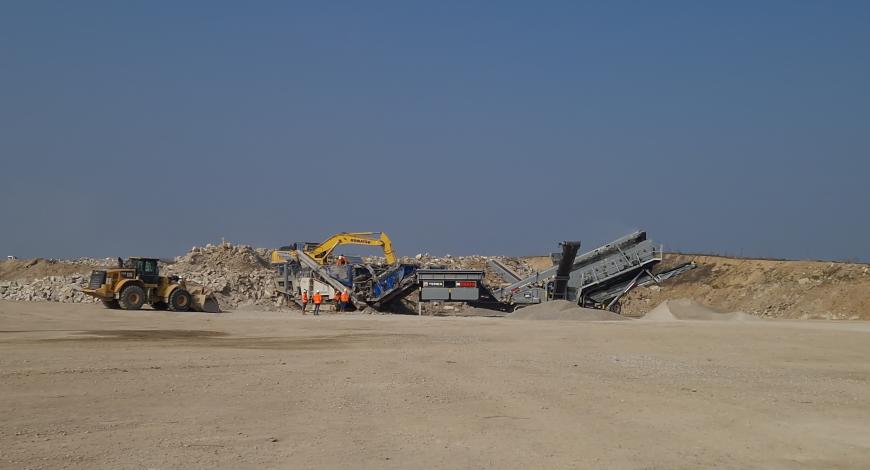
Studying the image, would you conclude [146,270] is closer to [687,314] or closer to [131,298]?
[131,298]

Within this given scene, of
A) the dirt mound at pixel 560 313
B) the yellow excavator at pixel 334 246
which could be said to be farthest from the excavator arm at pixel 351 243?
the dirt mound at pixel 560 313

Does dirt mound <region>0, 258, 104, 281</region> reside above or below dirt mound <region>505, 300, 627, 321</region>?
above

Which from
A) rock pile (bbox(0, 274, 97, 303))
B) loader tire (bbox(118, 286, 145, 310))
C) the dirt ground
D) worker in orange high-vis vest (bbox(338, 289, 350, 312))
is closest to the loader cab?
loader tire (bbox(118, 286, 145, 310))

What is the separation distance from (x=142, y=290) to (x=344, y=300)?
865 cm

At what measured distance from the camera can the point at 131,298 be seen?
33219 millimetres

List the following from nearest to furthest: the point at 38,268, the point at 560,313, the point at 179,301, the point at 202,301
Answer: the point at 560,313 < the point at 179,301 < the point at 202,301 < the point at 38,268

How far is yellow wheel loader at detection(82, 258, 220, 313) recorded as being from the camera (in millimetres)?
33281

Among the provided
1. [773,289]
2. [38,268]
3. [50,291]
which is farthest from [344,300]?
[38,268]

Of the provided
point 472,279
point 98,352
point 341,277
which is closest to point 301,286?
point 341,277

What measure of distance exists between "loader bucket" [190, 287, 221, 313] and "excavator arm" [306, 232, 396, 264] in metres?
5.75

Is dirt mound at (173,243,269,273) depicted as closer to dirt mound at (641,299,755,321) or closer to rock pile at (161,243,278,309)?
rock pile at (161,243,278,309)

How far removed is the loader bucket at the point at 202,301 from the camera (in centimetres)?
3466

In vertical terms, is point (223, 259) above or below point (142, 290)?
above

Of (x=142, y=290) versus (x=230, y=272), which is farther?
(x=230, y=272)
